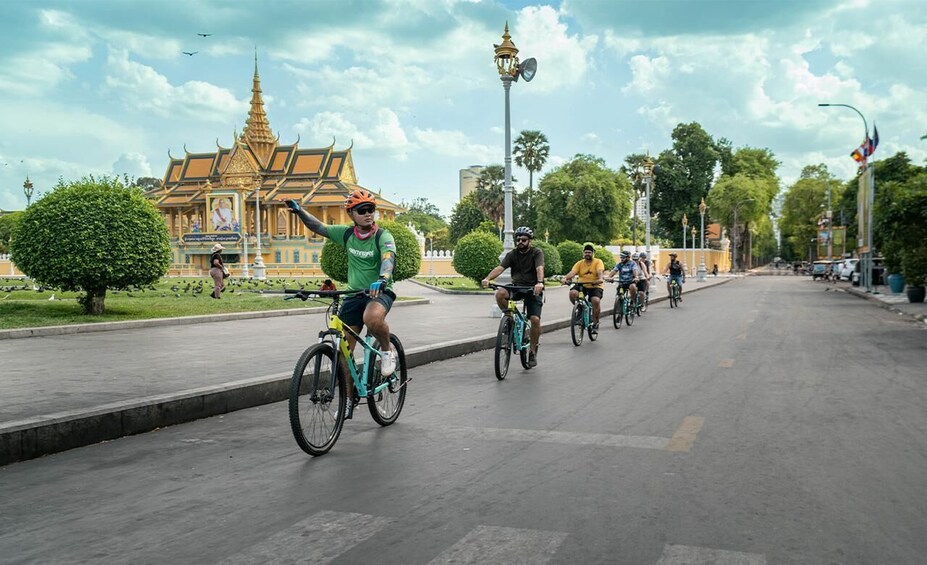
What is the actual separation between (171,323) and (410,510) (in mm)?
13854

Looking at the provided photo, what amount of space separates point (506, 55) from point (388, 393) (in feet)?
44.3

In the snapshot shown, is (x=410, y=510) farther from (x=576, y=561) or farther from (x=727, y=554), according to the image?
(x=727, y=554)

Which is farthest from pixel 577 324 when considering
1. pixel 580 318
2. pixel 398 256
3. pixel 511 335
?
pixel 398 256

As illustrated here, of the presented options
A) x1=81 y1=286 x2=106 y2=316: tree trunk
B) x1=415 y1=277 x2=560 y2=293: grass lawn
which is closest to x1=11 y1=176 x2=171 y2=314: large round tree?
Result: x1=81 y1=286 x2=106 y2=316: tree trunk

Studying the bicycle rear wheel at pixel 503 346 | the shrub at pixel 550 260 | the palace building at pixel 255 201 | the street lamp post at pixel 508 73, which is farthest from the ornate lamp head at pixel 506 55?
the palace building at pixel 255 201

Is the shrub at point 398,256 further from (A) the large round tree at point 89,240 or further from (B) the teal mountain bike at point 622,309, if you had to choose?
(A) the large round tree at point 89,240

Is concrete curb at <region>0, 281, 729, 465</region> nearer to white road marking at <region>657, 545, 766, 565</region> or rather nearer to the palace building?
white road marking at <region>657, 545, 766, 565</region>

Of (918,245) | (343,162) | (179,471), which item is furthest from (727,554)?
(343,162)

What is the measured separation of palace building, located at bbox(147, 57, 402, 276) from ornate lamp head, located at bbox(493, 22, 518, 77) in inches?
2047

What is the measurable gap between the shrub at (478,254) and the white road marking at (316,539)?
95.0 feet

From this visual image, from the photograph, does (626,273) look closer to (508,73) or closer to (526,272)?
(508,73)

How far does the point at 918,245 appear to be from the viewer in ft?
86.3

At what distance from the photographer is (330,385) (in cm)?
590

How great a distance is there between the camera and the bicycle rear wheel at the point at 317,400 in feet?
18.0
